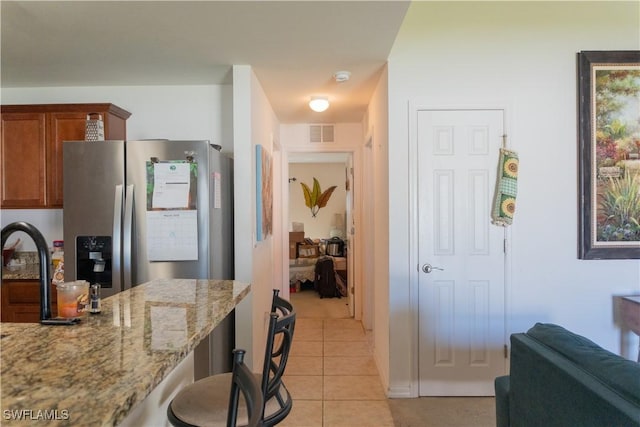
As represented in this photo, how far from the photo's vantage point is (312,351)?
3461 millimetres

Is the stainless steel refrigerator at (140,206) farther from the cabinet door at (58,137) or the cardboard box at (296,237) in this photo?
the cardboard box at (296,237)

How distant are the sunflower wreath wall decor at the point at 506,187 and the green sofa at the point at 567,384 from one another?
1.25 meters

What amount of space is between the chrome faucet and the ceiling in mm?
1388

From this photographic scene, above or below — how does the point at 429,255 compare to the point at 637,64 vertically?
below

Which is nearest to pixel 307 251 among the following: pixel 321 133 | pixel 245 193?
pixel 321 133

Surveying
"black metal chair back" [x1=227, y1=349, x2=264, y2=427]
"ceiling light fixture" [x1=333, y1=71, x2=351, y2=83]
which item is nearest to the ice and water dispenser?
"black metal chair back" [x1=227, y1=349, x2=264, y2=427]

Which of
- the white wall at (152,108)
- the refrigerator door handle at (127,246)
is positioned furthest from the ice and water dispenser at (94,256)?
the white wall at (152,108)

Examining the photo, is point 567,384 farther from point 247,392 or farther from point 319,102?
point 319,102

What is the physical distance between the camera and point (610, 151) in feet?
8.30

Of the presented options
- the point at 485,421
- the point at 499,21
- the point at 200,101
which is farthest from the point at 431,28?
the point at 485,421

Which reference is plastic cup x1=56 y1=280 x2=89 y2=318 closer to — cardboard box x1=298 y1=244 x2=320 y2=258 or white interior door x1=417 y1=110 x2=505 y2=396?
white interior door x1=417 y1=110 x2=505 y2=396

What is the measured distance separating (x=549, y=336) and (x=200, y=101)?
2.96 m

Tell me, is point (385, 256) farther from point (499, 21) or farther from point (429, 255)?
point (499, 21)

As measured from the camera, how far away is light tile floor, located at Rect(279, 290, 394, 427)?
2.35 m
